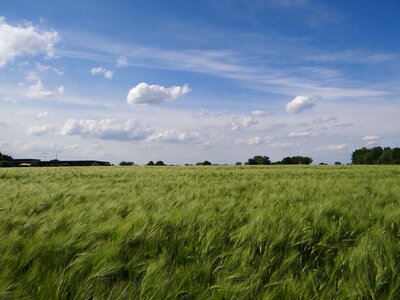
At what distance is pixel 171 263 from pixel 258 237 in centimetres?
78

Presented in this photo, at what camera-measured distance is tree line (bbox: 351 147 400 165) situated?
Result: 8040 cm

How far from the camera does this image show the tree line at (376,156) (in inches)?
3165

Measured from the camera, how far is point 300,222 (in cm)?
332

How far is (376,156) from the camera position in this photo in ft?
294

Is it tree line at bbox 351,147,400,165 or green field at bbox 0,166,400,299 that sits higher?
tree line at bbox 351,147,400,165

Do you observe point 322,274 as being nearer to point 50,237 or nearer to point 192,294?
point 192,294

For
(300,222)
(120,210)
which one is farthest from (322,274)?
(120,210)

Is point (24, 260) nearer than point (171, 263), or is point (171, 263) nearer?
point (24, 260)

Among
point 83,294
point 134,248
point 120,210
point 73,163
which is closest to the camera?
point 83,294

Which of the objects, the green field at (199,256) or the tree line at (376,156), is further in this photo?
the tree line at (376,156)

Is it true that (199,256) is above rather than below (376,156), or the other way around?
below

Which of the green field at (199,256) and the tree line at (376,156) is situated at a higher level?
the tree line at (376,156)

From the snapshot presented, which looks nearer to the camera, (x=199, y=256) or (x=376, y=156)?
(x=199, y=256)

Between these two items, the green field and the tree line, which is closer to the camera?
the green field
